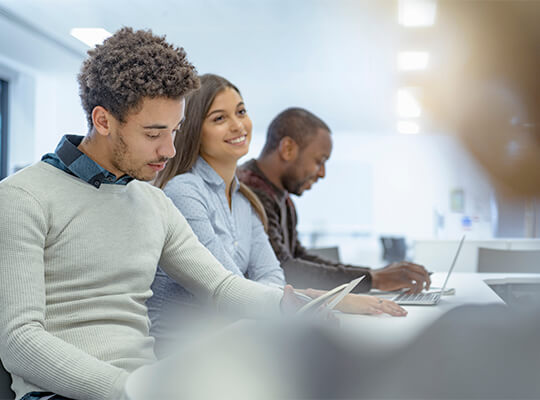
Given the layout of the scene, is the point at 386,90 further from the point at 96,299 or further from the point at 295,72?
the point at 96,299

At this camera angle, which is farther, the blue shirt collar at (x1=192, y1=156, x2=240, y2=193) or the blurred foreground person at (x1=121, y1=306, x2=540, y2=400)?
the blue shirt collar at (x1=192, y1=156, x2=240, y2=193)

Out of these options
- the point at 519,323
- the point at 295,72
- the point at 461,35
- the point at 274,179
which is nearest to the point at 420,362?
the point at 519,323

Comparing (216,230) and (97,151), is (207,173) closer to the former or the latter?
(216,230)

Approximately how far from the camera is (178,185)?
103 cm

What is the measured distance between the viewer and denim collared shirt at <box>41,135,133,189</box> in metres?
0.71

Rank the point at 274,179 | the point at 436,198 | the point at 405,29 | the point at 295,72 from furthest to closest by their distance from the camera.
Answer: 1. the point at 436,198
2. the point at 295,72
3. the point at 405,29
4. the point at 274,179

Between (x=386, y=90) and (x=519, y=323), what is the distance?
474 centimetres

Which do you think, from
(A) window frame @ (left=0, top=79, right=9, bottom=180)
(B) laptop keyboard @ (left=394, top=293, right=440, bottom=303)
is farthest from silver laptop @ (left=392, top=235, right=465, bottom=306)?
(A) window frame @ (left=0, top=79, right=9, bottom=180)

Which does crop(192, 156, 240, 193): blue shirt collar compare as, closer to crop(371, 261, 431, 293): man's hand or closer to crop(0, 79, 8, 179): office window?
crop(371, 261, 431, 293): man's hand

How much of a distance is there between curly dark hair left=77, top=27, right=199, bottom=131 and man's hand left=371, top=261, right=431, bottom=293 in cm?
58

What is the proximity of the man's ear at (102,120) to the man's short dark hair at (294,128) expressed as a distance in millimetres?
919

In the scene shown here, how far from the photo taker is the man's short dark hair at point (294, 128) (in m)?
1.59

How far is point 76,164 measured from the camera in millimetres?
714

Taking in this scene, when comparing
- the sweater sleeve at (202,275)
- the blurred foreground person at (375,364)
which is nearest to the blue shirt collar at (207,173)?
the sweater sleeve at (202,275)
